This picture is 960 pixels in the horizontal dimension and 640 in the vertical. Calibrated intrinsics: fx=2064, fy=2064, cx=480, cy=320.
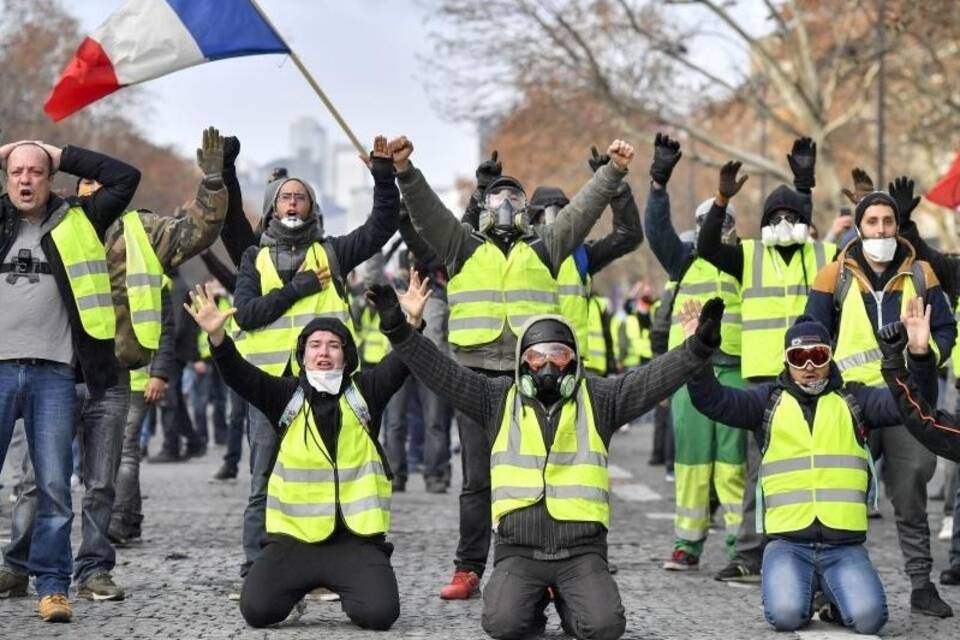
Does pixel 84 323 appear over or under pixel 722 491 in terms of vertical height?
over

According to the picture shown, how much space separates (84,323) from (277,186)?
1.56m

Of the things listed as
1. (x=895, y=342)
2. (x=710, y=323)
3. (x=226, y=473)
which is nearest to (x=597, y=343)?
(x=226, y=473)

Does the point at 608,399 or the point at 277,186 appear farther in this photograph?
the point at 277,186

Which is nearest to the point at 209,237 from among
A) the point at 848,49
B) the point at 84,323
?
the point at 84,323

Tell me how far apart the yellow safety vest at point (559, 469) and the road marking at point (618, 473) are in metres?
10.8

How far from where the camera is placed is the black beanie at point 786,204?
37.6 ft

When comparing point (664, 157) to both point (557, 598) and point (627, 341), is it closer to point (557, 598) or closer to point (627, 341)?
point (557, 598)

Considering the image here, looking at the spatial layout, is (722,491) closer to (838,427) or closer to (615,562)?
(615,562)

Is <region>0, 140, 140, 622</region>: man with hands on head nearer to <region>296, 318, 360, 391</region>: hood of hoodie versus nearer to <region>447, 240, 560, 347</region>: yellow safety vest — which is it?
<region>296, 318, 360, 391</region>: hood of hoodie

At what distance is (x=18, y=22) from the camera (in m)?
57.8

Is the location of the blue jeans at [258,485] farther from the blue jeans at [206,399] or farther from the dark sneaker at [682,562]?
the blue jeans at [206,399]

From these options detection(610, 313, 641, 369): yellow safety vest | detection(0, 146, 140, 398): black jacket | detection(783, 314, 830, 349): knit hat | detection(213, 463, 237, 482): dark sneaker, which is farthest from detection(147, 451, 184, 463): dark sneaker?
detection(783, 314, 830, 349): knit hat

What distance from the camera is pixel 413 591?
1062 cm

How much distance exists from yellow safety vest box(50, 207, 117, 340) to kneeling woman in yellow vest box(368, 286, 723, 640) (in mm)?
1406
